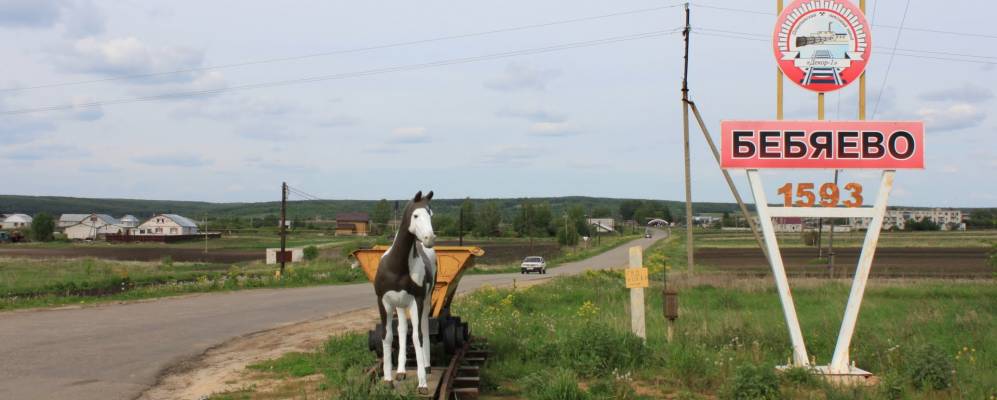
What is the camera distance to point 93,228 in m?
124

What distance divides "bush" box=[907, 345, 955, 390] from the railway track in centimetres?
566

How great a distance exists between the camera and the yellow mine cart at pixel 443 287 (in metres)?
11.1

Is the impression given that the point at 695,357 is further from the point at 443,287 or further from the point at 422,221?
the point at 422,221

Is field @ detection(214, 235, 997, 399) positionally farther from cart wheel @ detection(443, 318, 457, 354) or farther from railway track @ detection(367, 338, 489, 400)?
cart wheel @ detection(443, 318, 457, 354)

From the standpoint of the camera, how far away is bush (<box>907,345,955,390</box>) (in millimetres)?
9828

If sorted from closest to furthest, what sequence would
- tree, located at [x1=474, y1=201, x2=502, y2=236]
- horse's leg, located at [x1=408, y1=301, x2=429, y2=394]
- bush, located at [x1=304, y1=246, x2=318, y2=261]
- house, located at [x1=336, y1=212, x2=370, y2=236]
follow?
horse's leg, located at [x1=408, y1=301, x2=429, y2=394], bush, located at [x1=304, y1=246, x2=318, y2=261], tree, located at [x1=474, y1=201, x2=502, y2=236], house, located at [x1=336, y1=212, x2=370, y2=236]

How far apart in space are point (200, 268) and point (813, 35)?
44480 mm

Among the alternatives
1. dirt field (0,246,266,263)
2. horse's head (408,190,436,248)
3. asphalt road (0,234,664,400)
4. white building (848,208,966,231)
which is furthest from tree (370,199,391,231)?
horse's head (408,190,436,248)

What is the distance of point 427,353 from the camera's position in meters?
9.70

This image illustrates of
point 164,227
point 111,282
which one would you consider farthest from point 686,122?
point 164,227

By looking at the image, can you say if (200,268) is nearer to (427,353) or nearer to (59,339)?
(59,339)

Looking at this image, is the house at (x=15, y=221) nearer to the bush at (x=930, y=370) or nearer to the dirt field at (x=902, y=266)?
the dirt field at (x=902, y=266)

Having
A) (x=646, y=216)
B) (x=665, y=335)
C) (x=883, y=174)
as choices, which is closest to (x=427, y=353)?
(x=665, y=335)

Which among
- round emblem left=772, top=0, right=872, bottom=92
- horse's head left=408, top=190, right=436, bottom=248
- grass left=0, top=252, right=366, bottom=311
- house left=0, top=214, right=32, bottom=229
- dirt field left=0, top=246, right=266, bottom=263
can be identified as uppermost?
round emblem left=772, top=0, right=872, bottom=92
